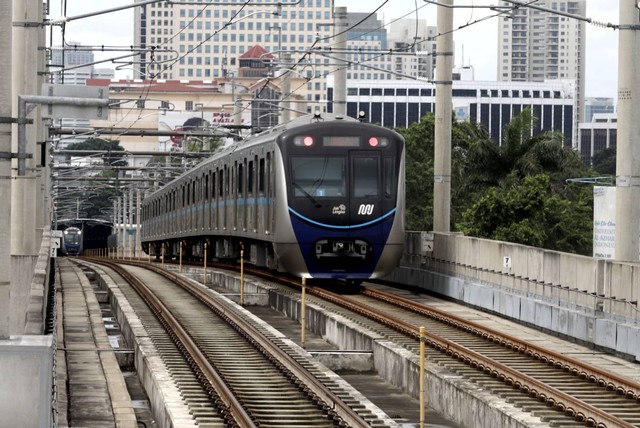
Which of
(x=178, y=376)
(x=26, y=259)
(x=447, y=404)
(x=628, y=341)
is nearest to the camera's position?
(x=447, y=404)

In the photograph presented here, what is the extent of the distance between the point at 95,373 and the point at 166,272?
25188 millimetres

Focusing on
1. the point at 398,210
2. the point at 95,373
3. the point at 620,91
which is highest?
the point at 620,91

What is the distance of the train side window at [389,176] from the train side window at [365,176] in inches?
7.6

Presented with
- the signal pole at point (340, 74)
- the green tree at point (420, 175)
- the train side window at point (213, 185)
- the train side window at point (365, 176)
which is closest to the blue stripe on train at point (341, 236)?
the train side window at point (365, 176)

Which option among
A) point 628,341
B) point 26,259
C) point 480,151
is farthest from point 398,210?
point 480,151

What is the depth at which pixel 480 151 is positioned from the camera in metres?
55.6

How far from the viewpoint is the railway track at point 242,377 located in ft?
47.4

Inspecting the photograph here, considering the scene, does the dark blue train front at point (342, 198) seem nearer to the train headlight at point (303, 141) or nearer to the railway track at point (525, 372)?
the train headlight at point (303, 141)

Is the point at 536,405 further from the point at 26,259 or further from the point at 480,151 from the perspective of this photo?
the point at 480,151

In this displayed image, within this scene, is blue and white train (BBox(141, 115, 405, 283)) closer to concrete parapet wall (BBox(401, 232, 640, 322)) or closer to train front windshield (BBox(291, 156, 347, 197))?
train front windshield (BBox(291, 156, 347, 197))

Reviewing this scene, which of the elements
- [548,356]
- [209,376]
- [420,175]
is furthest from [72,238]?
[548,356]

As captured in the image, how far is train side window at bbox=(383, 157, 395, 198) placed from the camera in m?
28.7

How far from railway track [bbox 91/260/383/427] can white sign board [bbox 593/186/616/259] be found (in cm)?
771

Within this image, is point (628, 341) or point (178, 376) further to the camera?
point (628, 341)
